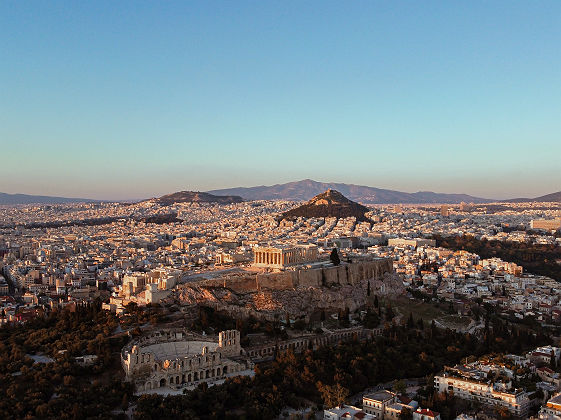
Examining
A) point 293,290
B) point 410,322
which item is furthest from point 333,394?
point 293,290

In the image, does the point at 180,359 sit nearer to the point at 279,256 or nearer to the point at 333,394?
the point at 333,394

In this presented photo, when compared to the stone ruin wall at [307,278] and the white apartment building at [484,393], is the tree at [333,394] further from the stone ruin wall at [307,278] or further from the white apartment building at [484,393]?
the stone ruin wall at [307,278]

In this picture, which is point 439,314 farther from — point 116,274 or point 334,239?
point 334,239

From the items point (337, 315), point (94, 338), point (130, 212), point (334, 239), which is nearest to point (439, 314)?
point (337, 315)

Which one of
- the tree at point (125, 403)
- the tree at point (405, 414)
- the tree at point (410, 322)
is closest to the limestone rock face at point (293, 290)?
the tree at point (410, 322)

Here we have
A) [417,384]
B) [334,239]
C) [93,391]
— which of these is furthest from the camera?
[334,239]

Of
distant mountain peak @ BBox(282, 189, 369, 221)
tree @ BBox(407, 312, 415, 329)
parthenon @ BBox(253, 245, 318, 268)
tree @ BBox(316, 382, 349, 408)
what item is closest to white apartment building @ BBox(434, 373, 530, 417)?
tree @ BBox(316, 382, 349, 408)
